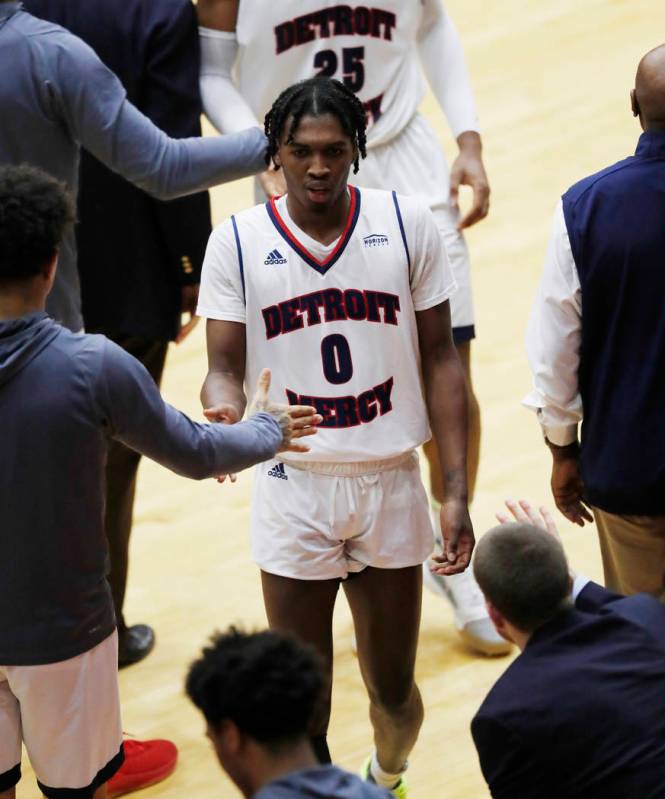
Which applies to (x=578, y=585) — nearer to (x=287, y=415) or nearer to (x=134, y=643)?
(x=287, y=415)

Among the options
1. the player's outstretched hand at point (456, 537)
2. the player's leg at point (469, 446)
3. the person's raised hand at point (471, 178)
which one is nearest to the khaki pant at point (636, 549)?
the player's outstretched hand at point (456, 537)

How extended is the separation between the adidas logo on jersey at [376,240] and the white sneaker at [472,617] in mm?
1395

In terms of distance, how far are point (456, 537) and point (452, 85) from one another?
1748mm

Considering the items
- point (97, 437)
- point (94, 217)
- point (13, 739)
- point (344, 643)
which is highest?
point (94, 217)

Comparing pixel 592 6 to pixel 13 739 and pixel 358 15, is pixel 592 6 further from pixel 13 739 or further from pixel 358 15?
pixel 13 739

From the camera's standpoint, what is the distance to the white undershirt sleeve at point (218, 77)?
4301 mm

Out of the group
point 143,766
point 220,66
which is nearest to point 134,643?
point 143,766

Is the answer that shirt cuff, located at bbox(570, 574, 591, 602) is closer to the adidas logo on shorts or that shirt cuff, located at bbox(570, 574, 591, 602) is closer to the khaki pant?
the khaki pant

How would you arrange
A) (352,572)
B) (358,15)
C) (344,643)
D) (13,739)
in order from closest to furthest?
1. (13,739)
2. (352,572)
3. (358,15)
4. (344,643)

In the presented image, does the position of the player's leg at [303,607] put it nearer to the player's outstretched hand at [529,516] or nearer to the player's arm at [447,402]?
the player's arm at [447,402]

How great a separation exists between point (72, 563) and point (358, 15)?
2.01 meters

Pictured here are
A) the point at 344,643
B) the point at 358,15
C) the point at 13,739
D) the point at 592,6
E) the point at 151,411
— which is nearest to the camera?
the point at 151,411

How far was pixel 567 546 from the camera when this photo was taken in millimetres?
4934

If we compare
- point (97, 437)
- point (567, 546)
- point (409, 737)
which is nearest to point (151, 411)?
point (97, 437)
